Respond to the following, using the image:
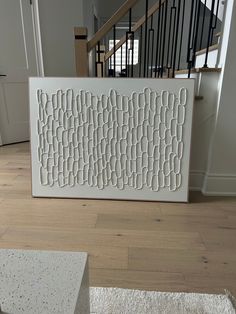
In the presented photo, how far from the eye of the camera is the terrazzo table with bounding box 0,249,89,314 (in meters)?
0.58

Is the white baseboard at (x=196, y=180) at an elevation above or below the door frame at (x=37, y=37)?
below

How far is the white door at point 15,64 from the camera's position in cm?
300

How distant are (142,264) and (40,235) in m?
0.62

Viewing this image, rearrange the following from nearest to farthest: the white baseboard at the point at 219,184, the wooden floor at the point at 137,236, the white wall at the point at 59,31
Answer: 1. the wooden floor at the point at 137,236
2. the white baseboard at the point at 219,184
3. the white wall at the point at 59,31

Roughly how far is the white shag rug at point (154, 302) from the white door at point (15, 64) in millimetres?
2768

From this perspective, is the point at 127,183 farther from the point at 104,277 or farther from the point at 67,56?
the point at 67,56

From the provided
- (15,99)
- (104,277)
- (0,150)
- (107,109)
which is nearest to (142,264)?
(104,277)

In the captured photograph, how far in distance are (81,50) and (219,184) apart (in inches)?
57.6

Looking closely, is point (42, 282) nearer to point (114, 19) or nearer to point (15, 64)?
point (114, 19)

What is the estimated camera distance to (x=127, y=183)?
1.82 m

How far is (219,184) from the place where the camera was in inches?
75.9

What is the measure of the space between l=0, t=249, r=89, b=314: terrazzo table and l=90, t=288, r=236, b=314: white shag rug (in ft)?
1.22

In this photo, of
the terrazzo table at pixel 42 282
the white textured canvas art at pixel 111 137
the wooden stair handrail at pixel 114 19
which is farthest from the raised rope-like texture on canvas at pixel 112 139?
the terrazzo table at pixel 42 282

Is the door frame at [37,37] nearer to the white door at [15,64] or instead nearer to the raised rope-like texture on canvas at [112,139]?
the white door at [15,64]
